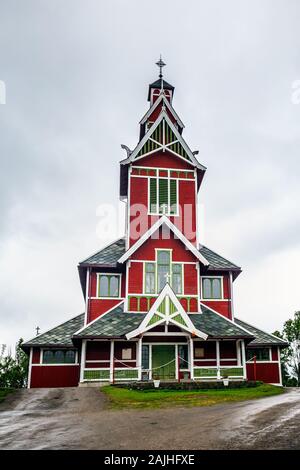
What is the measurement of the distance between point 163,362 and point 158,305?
3.75 metres

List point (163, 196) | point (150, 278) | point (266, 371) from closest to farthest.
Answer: point (150, 278) < point (266, 371) < point (163, 196)

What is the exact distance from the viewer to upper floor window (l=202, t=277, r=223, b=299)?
29.6 m

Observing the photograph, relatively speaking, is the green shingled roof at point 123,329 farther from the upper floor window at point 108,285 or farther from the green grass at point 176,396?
the green grass at point 176,396

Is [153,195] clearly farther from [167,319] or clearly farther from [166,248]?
[167,319]

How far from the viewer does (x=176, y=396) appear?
1809cm

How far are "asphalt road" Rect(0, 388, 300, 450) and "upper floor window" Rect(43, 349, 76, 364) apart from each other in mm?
11390

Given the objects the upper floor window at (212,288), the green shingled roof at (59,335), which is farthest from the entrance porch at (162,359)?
the upper floor window at (212,288)

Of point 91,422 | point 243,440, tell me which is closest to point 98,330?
point 91,422

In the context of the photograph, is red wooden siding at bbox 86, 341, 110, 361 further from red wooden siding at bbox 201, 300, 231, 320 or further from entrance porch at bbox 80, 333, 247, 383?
red wooden siding at bbox 201, 300, 231, 320

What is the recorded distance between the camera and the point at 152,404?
52.7ft

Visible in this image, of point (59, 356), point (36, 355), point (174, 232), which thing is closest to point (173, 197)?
point (174, 232)

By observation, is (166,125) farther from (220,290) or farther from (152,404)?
(152,404)

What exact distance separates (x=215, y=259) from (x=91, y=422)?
20.0 m
